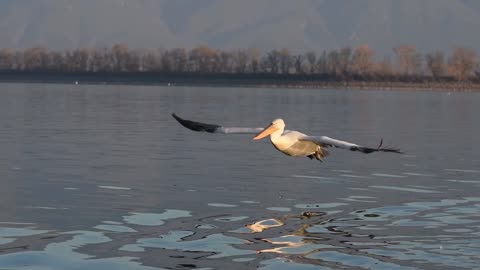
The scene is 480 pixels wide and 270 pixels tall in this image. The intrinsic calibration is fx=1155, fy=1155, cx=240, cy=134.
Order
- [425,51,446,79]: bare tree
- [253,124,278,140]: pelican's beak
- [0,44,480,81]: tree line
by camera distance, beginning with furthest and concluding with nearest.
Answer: [425,51,446,79]: bare tree
[0,44,480,81]: tree line
[253,124,278,140]: pelican's beak

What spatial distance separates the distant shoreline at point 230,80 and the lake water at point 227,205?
12671 centimetres

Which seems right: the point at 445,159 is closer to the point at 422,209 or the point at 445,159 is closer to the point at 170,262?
the point at 422,209

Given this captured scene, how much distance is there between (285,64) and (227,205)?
6537 inches

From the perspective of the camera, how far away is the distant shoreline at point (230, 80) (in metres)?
161

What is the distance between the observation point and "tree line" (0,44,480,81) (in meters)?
173

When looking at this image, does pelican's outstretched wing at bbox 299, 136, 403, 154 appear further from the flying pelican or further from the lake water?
the lake water

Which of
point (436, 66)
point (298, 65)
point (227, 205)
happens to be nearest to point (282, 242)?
point (227, 205)

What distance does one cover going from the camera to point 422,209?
1958cm

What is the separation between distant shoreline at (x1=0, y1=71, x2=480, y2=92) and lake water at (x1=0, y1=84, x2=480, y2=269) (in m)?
127

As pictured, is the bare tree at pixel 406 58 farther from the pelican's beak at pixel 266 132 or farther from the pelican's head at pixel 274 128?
the pelican's beak at pixel 266 132

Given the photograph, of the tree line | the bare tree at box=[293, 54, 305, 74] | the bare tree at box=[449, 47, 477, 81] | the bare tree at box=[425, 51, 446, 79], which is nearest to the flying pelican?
the tree line

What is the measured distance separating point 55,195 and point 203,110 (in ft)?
120

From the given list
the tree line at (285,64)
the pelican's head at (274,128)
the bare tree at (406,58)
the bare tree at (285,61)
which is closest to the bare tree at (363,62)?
the tree line at (285,64)

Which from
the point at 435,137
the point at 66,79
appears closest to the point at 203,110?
the point at 435,137
